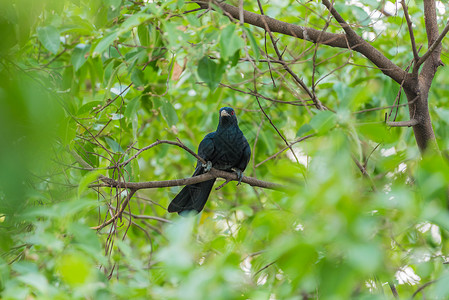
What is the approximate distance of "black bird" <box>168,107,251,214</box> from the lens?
382 cm

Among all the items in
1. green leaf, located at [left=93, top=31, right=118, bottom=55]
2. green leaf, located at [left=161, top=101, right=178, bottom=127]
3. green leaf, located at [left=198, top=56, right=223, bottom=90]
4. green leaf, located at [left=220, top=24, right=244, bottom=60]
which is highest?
green leaf, located at [left=220, top=24, right=244, bottom=60]

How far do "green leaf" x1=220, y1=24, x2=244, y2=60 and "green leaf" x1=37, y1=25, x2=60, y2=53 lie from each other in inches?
52.7

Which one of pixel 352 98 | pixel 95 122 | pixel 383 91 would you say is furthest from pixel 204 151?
pixel 352 98

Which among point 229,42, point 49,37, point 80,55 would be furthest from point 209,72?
point 80,55

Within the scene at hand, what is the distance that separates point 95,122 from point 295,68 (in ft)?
9.13

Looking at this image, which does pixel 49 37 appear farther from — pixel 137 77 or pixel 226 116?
pixel 226 116

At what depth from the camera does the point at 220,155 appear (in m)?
4.05

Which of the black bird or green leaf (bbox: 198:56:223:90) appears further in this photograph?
the black bird

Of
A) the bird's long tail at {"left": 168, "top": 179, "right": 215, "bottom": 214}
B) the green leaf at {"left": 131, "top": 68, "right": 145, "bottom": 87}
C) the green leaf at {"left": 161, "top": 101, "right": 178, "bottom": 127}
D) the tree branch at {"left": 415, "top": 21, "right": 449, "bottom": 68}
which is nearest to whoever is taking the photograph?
the tree branch at {"left": 415, "top": 21, "right": 449, "bottom": 68}

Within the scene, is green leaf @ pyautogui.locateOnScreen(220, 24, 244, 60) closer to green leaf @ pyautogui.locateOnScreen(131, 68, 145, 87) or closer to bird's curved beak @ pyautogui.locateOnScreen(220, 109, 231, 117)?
green leaf @ pyautogui.locateOnScreen(131, 68, 145, 87)

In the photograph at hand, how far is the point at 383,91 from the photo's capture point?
3.54m

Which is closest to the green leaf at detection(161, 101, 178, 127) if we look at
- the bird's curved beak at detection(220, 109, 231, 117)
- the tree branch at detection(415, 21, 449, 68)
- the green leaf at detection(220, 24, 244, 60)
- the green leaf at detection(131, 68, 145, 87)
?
the green leaf at detection(131, 68, 145, 87)

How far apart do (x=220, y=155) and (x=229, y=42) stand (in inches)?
95.4

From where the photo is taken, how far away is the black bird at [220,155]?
382cm
